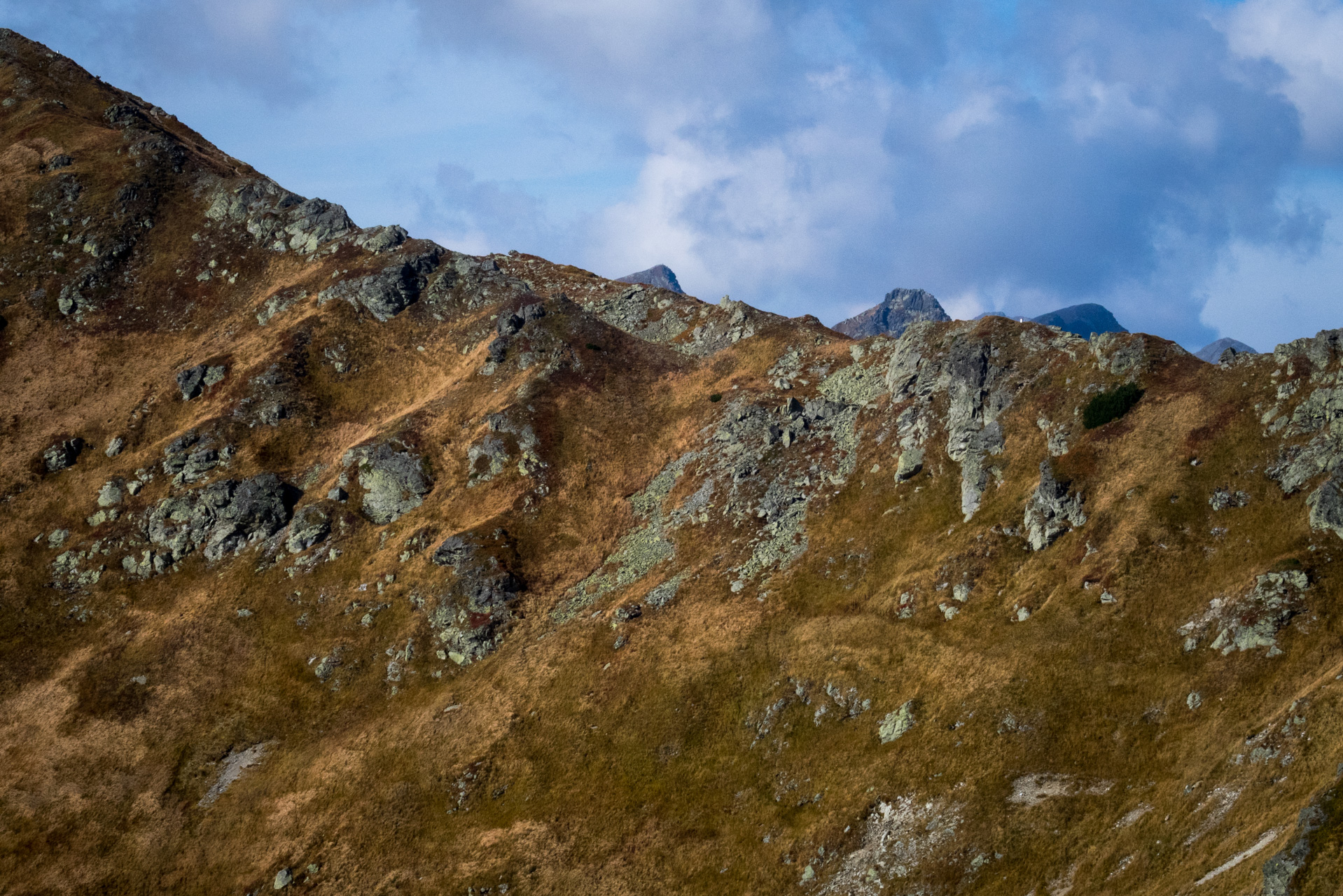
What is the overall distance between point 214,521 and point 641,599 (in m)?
46.6

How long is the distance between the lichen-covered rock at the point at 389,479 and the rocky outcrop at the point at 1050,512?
57290 mm

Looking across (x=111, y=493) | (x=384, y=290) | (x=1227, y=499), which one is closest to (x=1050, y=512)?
(x=1227, y=499)

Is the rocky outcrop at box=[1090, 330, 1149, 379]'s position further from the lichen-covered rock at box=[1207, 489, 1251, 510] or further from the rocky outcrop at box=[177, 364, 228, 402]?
the rocky outcrop at box=[177, 364, 228, 402]

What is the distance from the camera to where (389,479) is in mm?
85750

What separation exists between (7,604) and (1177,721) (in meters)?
96.1

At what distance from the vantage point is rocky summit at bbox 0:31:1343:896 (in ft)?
148

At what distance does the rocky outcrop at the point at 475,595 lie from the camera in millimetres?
71750

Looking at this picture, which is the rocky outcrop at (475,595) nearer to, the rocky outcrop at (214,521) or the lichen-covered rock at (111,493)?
the rocky outcrop at (214,521)

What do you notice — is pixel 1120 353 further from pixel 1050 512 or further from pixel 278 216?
pixel 278 216

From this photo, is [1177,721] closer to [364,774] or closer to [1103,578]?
[1103,578]

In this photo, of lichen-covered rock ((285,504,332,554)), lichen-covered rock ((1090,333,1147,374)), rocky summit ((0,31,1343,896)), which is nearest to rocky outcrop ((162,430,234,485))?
rocky summit ((0,31,1343,896))

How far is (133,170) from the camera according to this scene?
124688 mm

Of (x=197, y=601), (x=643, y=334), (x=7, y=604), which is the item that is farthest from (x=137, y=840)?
(x=643, y=334)

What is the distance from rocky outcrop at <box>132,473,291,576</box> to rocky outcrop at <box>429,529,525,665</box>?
2105 centimetres
